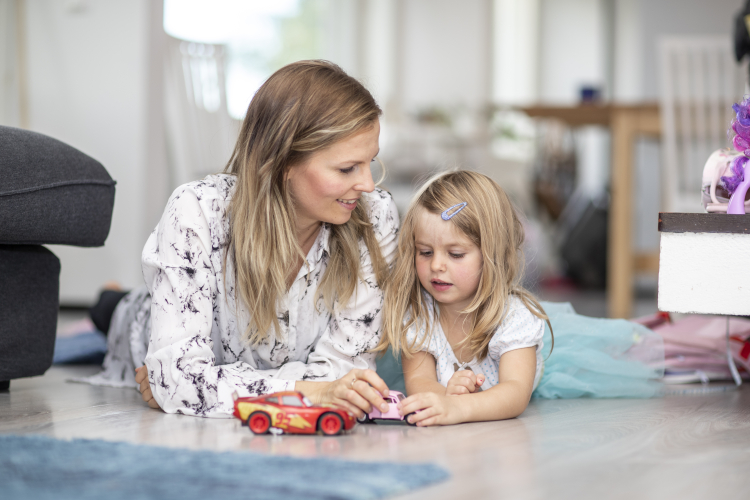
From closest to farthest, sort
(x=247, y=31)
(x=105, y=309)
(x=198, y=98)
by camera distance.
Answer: (x=105, y=309), (x=198, y=98), (x=247, y=31)

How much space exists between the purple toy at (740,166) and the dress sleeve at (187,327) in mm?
840

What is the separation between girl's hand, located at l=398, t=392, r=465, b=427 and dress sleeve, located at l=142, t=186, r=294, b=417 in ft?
0.68

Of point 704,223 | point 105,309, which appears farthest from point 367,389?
point 105,309

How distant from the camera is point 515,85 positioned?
6.93m

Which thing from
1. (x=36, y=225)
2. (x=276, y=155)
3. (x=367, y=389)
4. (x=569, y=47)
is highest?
(x=569, y=47)

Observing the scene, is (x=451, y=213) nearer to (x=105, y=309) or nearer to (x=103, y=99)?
(x=105, y=309)

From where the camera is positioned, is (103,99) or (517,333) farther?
(103,99)

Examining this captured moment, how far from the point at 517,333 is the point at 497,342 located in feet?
0.13

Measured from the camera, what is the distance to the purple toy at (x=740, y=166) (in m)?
1.36

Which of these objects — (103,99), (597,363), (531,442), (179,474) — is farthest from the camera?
(103,99)

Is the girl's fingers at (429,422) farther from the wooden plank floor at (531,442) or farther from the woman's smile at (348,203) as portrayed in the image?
the woman's smile at (348,203)

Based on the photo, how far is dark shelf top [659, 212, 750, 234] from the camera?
1.30 meters

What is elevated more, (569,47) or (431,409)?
(569,47)

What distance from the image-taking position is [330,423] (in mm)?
1163
